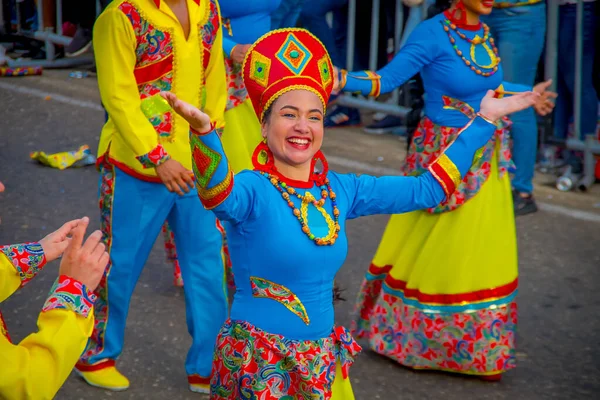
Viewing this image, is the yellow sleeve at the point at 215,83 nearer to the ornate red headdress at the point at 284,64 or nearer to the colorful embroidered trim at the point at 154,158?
the colorful embroidered trim at the point at 154,158

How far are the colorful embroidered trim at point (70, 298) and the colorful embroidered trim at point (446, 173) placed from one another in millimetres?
1310

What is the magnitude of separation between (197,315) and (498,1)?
11.3 feet

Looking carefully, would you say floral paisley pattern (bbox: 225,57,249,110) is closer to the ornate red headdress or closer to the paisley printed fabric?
the paisley printed fabric

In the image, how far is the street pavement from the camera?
480 cm

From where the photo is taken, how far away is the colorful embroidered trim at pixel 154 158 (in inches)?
166

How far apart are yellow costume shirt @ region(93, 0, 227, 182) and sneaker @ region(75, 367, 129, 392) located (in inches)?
35.1

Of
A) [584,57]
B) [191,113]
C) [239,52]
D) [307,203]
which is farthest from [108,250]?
[584,57]

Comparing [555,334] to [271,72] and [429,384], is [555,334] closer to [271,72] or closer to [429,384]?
[429,384]

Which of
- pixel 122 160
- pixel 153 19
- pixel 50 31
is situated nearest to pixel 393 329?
pixel 122 160

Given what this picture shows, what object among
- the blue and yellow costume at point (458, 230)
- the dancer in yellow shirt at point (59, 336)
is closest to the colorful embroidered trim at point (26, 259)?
the dancer in yellow shirt at point (59, 336)

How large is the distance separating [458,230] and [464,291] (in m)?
0.28

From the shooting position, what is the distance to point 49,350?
2572 mm

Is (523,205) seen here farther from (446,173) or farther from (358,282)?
(446,173)

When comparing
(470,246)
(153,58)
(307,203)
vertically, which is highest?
(153,58)
